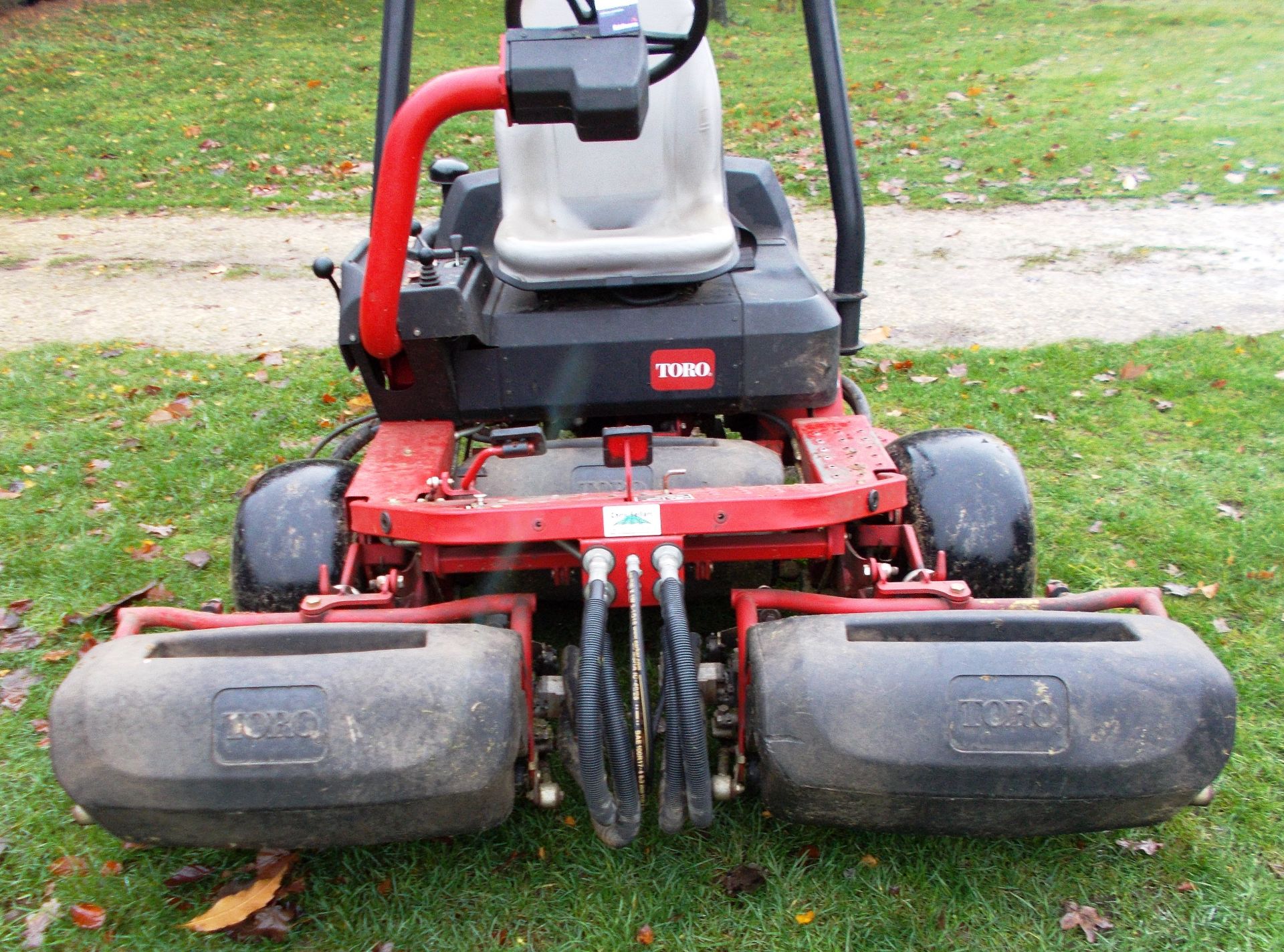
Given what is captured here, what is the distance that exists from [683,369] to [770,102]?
24.3ft

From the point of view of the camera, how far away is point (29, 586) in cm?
360

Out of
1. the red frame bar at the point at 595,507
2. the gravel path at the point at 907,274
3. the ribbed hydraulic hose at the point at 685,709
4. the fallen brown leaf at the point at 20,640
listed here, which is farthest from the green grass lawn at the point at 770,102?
the ribbed hydraulic hose at the point at 685,709

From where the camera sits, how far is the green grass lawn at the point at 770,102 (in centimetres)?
788

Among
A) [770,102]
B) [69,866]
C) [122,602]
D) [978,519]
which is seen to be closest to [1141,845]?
[978,519]

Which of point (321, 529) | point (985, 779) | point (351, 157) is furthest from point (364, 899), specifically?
point (351, 157)

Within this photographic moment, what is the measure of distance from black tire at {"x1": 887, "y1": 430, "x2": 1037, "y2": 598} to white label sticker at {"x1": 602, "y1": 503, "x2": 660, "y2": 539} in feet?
2.41

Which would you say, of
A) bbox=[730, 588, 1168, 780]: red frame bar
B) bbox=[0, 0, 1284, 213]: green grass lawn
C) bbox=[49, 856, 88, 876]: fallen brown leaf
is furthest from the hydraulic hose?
bbox=[0, 0, 1284, 213]: green grass lawn

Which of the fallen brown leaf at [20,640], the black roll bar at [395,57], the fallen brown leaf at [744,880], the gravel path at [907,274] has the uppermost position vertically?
the black roll bar at [395,57]

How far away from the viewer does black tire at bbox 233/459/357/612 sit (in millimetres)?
2523

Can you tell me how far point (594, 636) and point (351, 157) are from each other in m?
7.49

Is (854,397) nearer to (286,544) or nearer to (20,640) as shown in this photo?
(286,544)

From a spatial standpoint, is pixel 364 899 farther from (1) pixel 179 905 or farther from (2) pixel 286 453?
(2) pixel 286 453

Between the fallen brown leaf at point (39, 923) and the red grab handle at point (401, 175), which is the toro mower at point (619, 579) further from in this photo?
the fallen brown leaf at point (39, 923)

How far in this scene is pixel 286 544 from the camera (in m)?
2.54
